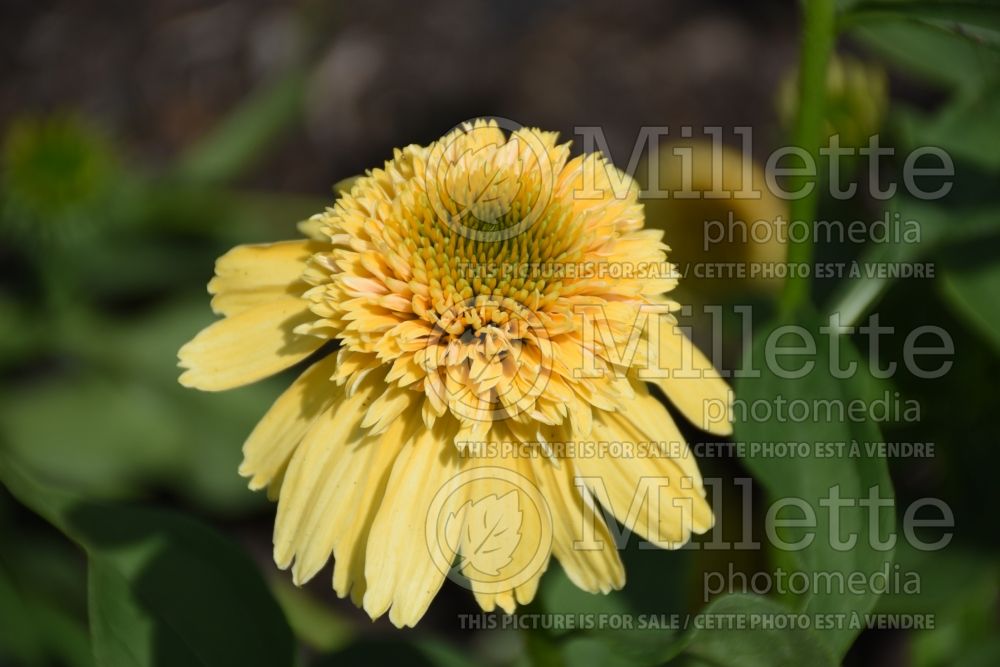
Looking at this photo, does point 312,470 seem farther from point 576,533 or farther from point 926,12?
point 926,12

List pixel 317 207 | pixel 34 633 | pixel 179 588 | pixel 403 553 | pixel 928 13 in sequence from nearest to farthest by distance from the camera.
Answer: pixel 403 553 → pixel 928 13 → pixel 179 588 → pixel 34 633 → pixel 317 207

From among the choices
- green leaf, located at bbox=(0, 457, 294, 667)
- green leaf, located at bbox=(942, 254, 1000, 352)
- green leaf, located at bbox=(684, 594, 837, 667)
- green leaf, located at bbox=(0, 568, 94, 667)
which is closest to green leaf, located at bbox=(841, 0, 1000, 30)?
green leaf, located at bbox=(942, 254, 1000, 352)

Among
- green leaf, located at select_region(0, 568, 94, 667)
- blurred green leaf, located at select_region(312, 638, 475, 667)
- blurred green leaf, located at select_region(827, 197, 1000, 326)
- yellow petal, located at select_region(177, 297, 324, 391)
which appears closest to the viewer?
yellow petal, located at select_region(177, 297, 324, 391)

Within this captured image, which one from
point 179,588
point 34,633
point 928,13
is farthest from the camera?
point 34,633

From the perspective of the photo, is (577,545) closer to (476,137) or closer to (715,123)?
(476,137)

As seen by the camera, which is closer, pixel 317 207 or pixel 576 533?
pixel 576 533

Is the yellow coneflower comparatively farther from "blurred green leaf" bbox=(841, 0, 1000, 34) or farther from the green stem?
Answer: "blurred green leaf" bbox=(841, 0, 1000, 34)

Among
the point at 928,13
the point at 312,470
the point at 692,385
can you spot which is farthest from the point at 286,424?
the point at 928,13
